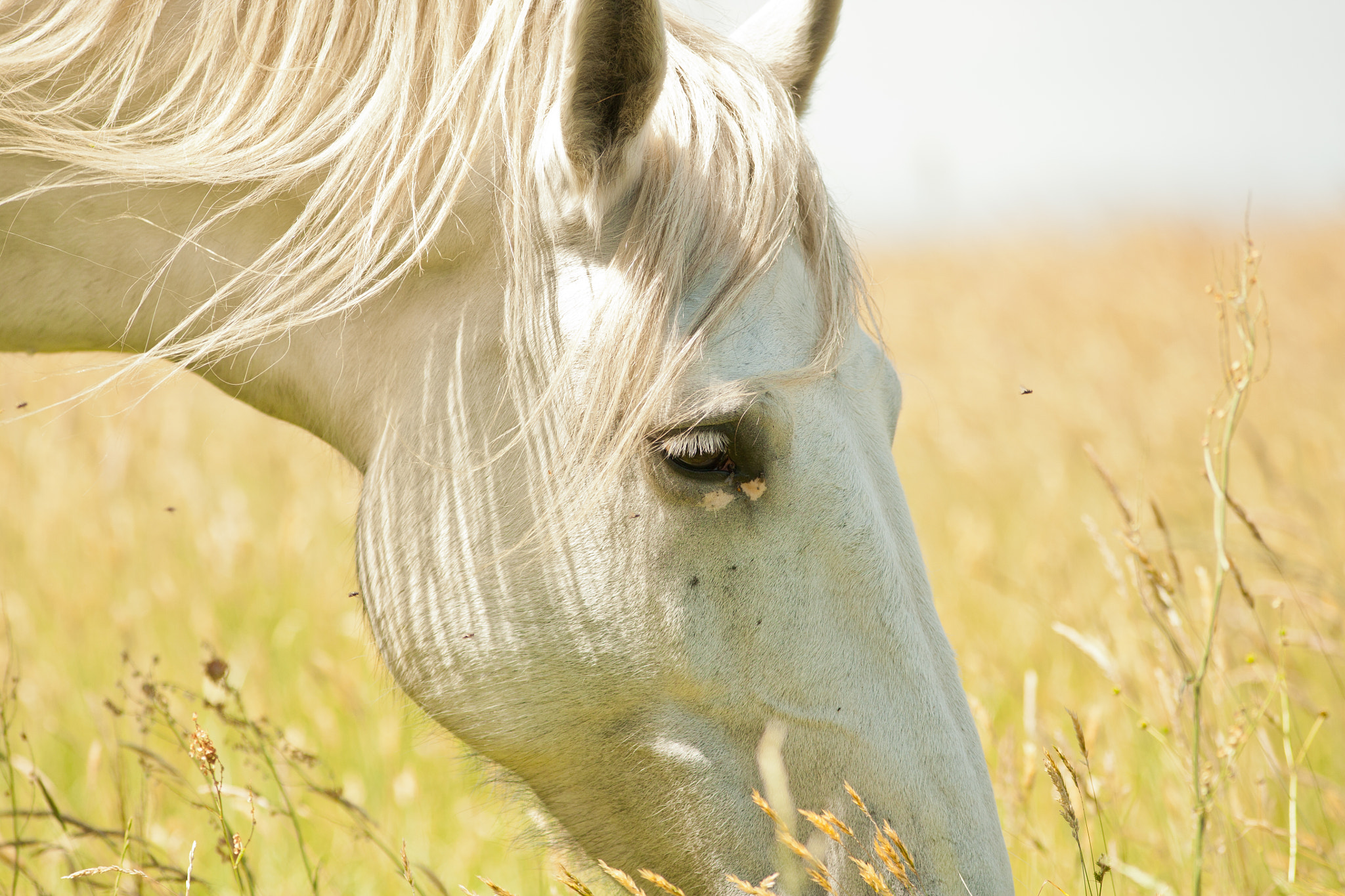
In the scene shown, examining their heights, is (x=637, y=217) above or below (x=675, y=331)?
above

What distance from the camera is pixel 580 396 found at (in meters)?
1.19

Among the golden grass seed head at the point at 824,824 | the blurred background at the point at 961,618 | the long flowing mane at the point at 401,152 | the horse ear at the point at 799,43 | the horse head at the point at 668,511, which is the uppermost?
the horse ear at the point at 799,43

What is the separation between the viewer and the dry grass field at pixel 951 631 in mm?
1590

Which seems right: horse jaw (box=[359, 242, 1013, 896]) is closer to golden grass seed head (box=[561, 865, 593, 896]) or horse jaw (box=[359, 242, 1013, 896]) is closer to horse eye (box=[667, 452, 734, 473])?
horse eye (box=[667, 452, 734, 473])

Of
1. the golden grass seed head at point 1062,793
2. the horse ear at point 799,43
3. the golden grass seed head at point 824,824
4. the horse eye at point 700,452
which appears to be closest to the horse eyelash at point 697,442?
the horse eye at point 700,452

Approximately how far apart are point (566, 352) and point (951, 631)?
7.46 ft

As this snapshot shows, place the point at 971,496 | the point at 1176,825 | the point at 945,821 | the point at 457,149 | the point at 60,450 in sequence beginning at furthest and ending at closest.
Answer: the point at 971,496 → the point at 60,450 → the point at 1176,825 → the point at 457,149 → the point at 945,821

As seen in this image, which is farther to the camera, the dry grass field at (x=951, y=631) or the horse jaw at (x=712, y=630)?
the dry grass field at (x=951, y=631)

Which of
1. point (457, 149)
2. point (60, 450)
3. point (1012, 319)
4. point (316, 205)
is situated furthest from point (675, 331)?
point (1012, 319)

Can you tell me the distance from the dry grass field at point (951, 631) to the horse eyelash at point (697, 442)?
582mm

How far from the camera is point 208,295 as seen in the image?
1363mm

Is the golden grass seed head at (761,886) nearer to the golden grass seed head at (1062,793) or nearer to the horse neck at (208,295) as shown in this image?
the golden grass seed head at (1062,793)

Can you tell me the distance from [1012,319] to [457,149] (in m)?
5.85

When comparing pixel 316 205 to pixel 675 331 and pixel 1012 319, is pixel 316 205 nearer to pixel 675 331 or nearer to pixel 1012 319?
pixel 675 331
